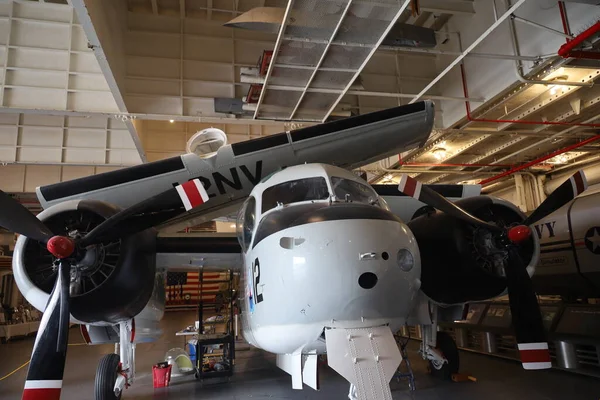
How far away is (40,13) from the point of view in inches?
396

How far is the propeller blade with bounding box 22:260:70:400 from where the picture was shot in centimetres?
470

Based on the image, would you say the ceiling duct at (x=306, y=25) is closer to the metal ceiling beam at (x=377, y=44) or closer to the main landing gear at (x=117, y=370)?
the metal ceiling beam at (x=377, y=44)

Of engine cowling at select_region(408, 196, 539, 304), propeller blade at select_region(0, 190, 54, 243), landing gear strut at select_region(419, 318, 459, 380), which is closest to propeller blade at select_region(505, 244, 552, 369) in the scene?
engine cowling at select_region(408, 196, 539, 304)

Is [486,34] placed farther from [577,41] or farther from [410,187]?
[410,187]

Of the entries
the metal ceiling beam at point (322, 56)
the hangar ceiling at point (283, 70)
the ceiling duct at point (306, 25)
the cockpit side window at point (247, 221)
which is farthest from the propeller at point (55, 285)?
the metal ceiling beam at point (322, 56)

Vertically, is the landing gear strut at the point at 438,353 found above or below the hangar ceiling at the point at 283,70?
below

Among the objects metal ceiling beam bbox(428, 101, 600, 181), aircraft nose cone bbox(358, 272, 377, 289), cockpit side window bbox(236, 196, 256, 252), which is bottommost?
aircraft nose cone bbox(358, 272, 377, 289)

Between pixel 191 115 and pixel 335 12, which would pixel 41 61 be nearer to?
pixel 191 115

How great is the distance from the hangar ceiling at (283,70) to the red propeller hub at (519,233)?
3.64m

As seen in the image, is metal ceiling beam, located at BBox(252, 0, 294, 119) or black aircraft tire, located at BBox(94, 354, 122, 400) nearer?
black aircraft tire, located at BBox(94, 354, 122, 400)

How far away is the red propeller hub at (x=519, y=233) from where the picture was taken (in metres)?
5.46

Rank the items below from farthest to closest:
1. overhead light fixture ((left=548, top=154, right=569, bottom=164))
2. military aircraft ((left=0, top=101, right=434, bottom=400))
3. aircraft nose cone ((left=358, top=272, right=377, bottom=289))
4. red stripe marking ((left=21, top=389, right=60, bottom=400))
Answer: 1. overhead light fixture ((left=548, top=154, right=569, bottom=164))
2. military aircraft ((left=0, top=101, right=434, bottom=400))
3. red stripe marking ((left=21, top=389, right=60, bottom=400))
4. aircraft nose cone ((left=358, top=272, right=377, bottom=289))

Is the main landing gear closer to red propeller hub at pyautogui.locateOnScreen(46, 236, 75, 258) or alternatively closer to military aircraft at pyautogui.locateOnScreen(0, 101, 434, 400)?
military aircraft at pyautogui.locateOnScreen(0, 101, 434, 400)

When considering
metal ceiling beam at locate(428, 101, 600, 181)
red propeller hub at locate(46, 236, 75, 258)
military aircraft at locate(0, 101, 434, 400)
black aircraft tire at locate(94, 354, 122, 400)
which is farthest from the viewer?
metal ceiling beam at locate(428, 101, 600, 181)
